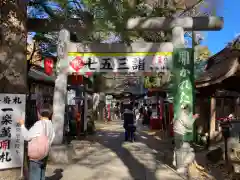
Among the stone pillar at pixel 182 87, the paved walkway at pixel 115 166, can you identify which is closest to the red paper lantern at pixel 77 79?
the paved walkway at pixel 115 166

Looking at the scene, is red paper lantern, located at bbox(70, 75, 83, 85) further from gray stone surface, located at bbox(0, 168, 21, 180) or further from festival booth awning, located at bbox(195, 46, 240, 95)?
gray stone surface, located at bbox(0, 168, 21, 180)

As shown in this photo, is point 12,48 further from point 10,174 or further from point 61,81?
point 61,81

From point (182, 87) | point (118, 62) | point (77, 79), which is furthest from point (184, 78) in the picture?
point (77, 79)

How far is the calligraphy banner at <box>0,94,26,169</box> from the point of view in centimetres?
597

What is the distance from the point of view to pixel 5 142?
6.14 meters

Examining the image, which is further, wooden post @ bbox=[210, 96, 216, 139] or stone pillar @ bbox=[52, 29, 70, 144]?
wooden post @ bbox=[210, 96, 216, 139]

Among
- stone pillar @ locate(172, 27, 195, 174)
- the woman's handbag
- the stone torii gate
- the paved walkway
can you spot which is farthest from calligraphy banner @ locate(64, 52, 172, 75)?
the woman's handbag

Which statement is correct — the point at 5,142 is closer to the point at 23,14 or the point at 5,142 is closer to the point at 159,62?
the point at 23,14

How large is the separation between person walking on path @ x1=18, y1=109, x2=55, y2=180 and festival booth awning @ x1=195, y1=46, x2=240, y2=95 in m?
4.50

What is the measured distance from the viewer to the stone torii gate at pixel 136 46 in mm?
9859

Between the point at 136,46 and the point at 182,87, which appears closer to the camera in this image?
the point at 182,87

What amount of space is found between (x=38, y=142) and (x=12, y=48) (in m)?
1.63

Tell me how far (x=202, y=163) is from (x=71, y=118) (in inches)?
305

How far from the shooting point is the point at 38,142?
216 inches
